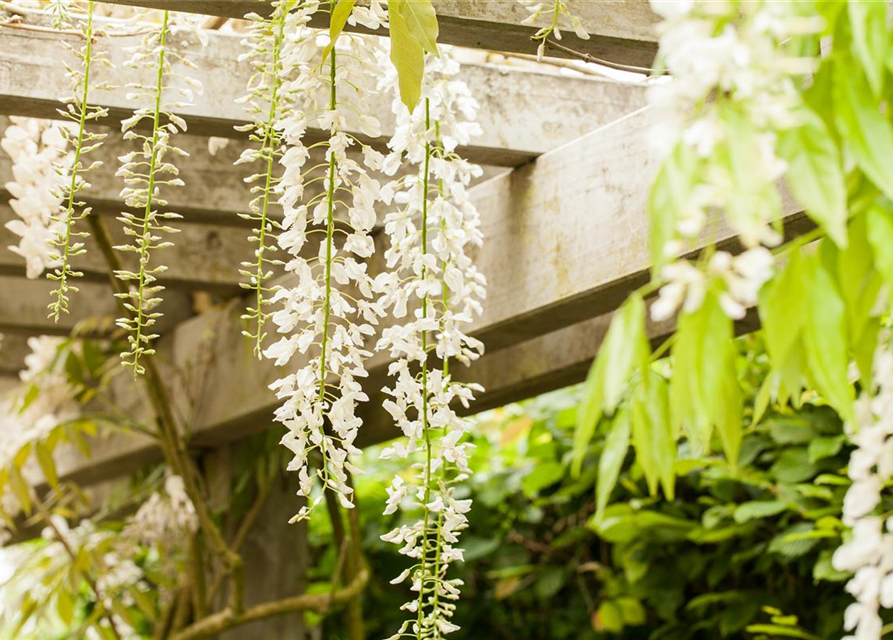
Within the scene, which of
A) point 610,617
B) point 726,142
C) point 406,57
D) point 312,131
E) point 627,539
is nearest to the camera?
point 726,142

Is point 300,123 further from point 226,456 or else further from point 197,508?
point 226,456

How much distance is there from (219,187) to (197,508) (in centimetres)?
82

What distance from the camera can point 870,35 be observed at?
0.74 meters

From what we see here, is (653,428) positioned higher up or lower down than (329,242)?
lower down

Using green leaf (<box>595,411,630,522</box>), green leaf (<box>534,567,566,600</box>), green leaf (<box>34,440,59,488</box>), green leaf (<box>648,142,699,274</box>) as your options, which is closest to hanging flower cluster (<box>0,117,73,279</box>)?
green leaf (<box>34,440,59,488</box>)

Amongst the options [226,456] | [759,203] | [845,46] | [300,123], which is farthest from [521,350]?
[759,203]

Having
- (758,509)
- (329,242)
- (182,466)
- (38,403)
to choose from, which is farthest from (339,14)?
(38,403)

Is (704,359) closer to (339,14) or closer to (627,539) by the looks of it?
(339,14)

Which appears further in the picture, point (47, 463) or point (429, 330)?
point (47, 463)

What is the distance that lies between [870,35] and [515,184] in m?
1.47

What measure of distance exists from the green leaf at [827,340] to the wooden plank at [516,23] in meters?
0.87

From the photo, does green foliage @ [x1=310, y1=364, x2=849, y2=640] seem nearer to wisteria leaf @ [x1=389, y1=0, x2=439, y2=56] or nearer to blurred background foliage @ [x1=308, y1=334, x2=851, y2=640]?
blurred background foliage @ [x1=308, y1=334, x2=851, y2=640]

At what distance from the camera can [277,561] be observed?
10.9 ft

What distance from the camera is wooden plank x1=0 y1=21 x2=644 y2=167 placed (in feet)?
6.07
